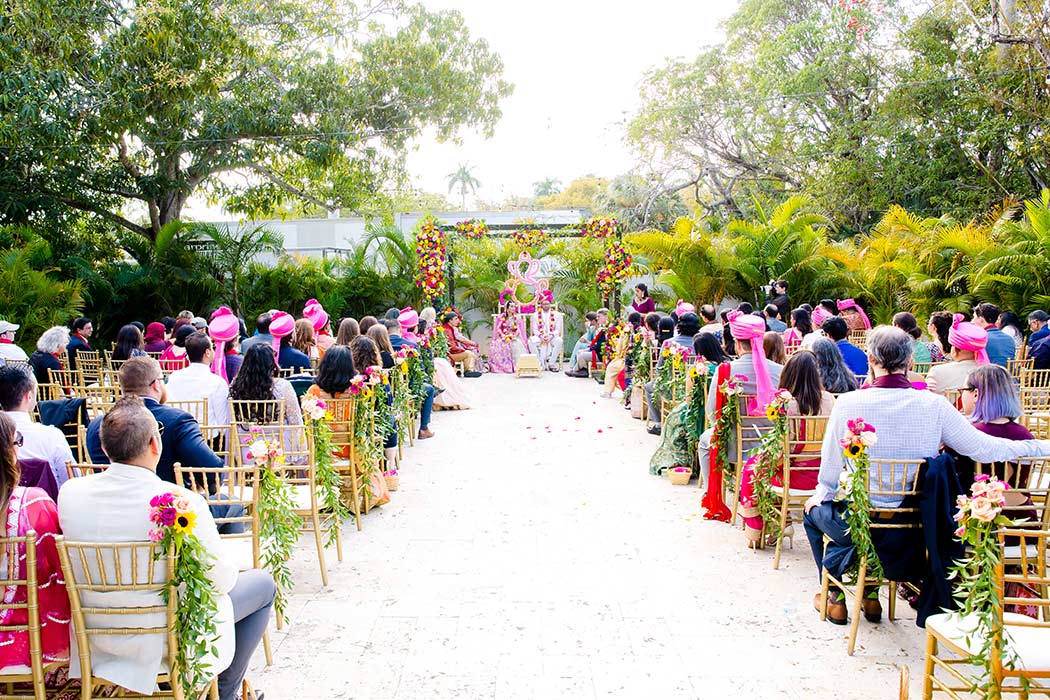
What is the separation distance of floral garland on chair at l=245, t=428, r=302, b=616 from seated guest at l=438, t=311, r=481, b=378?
10.5 meters

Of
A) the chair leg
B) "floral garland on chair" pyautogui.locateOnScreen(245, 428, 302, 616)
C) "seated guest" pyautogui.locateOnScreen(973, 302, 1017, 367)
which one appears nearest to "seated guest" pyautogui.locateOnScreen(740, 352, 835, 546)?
the chair leg

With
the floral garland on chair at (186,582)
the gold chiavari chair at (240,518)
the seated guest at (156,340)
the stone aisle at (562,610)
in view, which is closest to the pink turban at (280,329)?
the stone aisle at (562,610)

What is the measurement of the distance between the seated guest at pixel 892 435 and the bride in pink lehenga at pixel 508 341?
452 inches

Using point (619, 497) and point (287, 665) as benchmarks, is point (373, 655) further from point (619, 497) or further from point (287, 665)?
point (619, 497)

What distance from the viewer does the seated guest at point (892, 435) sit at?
387cm

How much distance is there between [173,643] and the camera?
2768mm

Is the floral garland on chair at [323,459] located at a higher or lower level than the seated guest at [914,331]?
lower

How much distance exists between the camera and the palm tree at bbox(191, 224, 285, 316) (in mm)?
15859

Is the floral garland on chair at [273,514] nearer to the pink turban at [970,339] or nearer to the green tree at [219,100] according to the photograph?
the pink turban at [970,339]

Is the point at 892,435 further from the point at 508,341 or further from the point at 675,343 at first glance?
the point at 508,341

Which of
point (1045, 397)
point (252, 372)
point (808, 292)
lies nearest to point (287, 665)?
point (252, 372)

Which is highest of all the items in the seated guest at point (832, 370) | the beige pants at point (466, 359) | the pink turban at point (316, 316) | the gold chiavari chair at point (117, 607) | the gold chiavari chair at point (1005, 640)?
the pink turban at point (316, 316)

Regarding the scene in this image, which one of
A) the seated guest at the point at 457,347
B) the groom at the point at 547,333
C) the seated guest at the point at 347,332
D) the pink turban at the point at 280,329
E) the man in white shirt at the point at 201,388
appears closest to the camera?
the man in white shirt at the point at 201,388

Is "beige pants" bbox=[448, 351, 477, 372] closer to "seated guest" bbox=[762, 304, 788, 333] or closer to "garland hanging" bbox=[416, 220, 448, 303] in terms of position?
"garland hanging" bbox=[416, 220, 448, 303]
